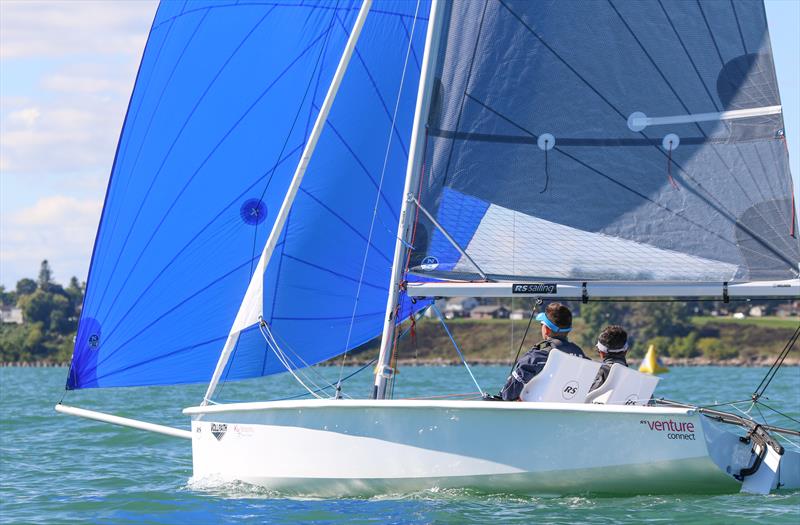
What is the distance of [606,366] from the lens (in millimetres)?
8945

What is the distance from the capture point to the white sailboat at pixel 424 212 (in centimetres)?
884

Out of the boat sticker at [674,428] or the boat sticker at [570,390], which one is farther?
the boat sticker at [570,390]

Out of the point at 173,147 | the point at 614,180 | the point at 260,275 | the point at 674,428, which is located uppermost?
the point at 173,147

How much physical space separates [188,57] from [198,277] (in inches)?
74.7

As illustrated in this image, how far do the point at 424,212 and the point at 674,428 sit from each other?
2635 mm

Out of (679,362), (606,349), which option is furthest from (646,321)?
(606,349)

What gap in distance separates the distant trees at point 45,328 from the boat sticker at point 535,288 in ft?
291

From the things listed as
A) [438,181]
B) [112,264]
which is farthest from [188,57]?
[438,181]

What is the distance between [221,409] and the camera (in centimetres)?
976

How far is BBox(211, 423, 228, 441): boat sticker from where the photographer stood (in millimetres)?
9828

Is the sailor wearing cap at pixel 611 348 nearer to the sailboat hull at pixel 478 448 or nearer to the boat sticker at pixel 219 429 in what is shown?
the sailboat hull at pixel 478 448

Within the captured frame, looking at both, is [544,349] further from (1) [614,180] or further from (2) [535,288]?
(1) [614,180]

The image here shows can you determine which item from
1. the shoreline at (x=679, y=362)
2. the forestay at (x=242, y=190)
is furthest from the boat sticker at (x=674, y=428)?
the shoreline at (x=679, y=362)

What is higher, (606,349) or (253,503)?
(606,349)
